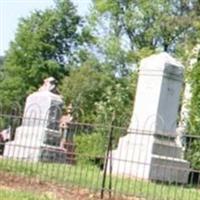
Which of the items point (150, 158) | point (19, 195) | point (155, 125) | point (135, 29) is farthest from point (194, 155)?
point (135, 29)

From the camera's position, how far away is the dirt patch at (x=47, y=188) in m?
10.1

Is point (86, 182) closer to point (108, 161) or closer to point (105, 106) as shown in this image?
point (108, 161)

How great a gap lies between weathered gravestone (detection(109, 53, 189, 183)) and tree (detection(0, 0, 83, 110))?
35.7 m

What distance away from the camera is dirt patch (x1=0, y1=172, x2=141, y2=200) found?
10.1 metres

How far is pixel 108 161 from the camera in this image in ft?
48.0

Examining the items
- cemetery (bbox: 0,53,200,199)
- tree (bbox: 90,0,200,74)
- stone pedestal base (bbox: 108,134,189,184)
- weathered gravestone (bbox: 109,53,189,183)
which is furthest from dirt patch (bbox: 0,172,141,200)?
tree (bbox: 90,0,200,74)

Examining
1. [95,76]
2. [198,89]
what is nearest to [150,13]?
[95,76]

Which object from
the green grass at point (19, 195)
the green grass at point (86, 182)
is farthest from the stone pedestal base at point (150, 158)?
the green grass at point (19, 195)

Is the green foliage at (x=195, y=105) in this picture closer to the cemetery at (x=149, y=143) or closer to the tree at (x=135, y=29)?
the cemetery at (x=149, y=143)

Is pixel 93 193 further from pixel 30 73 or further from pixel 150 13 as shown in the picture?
pixel 30 73

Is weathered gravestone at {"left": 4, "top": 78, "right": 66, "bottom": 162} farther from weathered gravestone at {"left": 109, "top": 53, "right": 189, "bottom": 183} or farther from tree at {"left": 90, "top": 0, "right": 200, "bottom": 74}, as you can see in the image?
tree at {"left": 90, "top": 0, "right": 200, "bottom": 74}

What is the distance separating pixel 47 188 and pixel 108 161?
13.2 feet

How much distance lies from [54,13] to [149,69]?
3922 cm

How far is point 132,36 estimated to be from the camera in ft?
143
